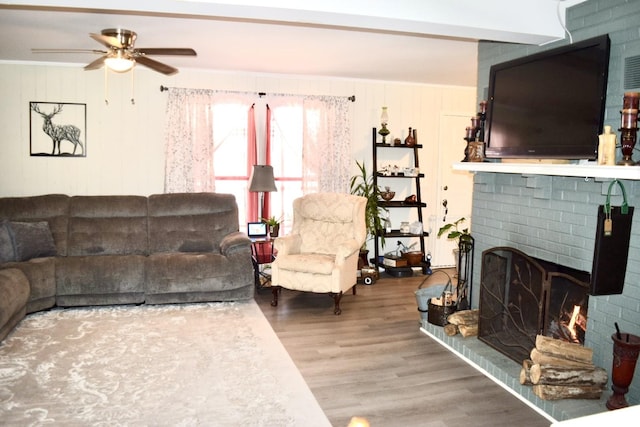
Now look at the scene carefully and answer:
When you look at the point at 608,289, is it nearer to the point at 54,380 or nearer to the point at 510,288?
the point at 510,288

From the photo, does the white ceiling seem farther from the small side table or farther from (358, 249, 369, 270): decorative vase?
(358, 249, 369, 270): decorative vase

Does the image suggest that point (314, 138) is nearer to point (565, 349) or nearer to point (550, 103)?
point (550, 103)

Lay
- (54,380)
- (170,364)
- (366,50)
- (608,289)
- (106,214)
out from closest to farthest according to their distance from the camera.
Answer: (608,289), (54,380), (170,364), (366,50), (106,214)

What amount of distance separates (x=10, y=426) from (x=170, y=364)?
1.03 m

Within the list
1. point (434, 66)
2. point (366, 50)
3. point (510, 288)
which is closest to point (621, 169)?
point (510, 288)

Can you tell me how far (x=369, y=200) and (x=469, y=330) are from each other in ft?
8.75

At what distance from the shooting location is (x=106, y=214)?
17.5ft

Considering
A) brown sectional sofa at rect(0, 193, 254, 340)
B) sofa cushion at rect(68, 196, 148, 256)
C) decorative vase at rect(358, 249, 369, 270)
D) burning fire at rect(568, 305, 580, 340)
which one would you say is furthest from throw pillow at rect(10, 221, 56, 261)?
burning fire at rect(568, 305, 580, 340)

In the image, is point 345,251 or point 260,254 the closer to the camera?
point 345,251

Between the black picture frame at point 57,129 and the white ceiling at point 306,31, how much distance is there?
0.48 meters

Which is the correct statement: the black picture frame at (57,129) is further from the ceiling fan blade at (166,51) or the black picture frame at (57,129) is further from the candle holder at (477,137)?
the candle holder at (477,137)

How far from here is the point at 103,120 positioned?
18.7 ft

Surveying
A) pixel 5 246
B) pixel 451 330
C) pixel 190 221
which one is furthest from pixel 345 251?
pixel 5 246

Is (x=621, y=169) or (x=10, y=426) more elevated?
(x=621, y=169)
